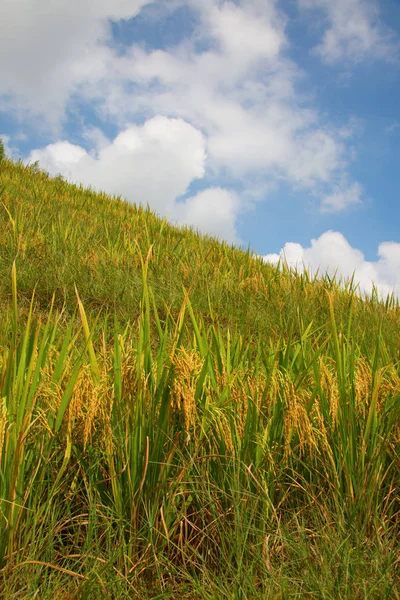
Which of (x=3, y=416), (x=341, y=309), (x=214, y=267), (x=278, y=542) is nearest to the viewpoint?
(x=3, y=416)

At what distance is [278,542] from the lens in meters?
1.32

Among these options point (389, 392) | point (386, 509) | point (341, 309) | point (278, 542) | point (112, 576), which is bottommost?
point (112, 576)

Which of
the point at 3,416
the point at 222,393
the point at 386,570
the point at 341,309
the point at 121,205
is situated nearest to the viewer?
the point at 386,570

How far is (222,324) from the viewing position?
11.0ft

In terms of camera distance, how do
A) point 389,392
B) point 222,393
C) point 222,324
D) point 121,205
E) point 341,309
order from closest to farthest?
point 222,393, point 389,392, point 222,324, point 341,309, point 121,205

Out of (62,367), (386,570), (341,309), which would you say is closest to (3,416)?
(62,367)

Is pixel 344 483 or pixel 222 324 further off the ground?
pixel 222 324

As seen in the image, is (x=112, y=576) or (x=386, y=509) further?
(x=386, y=509)

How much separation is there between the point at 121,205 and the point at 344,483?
664 cm

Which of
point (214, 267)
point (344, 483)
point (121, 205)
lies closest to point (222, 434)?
point (344, 483)

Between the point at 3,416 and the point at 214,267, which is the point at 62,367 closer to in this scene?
the point at 3,416

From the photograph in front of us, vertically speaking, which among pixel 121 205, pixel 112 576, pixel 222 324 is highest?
pixel 121 205

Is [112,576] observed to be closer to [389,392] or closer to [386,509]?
[386,509]

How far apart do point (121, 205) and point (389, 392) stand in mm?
6410
